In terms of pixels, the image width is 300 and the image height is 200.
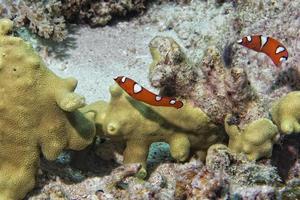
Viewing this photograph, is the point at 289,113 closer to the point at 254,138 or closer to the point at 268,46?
the point at 254,138

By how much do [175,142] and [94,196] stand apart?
0.86 meters

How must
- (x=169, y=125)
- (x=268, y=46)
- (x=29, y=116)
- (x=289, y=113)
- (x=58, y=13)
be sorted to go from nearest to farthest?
(x=29, y=116)
(x=289, y=113)
(x=169, y=125)
(x=268, y=46)
(x=58, y=13)

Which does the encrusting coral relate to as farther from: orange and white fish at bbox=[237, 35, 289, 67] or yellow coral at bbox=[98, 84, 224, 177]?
orange and white fish at bbox=[237, 35, 289, 67]

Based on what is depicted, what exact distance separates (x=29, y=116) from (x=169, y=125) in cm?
120

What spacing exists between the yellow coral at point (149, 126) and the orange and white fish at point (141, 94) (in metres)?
0.13

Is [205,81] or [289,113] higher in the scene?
[289,113]

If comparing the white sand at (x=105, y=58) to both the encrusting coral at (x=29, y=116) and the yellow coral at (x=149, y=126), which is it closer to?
the yellow coral at (x=149, y=126)

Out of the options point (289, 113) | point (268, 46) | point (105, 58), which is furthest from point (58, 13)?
point (289, 113)

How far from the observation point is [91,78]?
5766 millimetres

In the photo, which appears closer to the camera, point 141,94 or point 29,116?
point 29,116

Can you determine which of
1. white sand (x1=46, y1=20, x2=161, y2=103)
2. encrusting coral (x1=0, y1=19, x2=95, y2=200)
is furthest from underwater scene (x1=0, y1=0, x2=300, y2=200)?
white sand (x1=46, y1=20, x2=161, y2=103)

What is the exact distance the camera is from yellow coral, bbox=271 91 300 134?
3.92m

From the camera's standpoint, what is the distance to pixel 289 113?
13.0ft

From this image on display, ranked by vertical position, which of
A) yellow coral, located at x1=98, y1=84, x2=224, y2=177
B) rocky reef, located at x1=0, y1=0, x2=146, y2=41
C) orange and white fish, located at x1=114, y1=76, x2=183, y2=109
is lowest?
rocky reef, located at x1=0, y1=0, x2=146, y2=41
